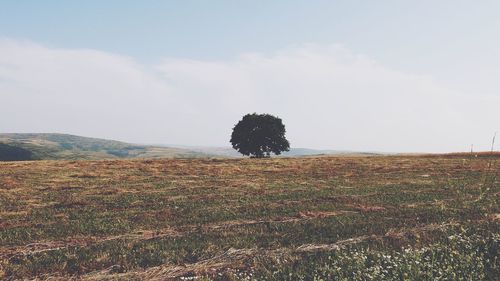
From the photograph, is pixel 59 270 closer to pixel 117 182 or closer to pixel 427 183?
pixel 117 182

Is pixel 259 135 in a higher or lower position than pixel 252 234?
higher

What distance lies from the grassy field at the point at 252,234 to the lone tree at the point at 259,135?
61.3 m

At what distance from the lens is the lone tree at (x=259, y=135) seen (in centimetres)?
8700

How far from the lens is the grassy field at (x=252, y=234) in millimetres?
9125

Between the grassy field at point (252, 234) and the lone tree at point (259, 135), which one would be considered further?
the lone tree at point (259, 135)

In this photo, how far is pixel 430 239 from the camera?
38.6 feet

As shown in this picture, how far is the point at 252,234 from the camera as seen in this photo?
43.3ft

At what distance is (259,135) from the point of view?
8662cm

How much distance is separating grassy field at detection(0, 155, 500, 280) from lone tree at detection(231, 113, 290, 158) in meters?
61.3

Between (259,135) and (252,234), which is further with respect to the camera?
(259,135)

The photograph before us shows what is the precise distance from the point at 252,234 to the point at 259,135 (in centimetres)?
7356

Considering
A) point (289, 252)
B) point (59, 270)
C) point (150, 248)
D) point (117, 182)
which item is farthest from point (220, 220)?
point (117, 182)

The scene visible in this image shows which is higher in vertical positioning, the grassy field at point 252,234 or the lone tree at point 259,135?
the lone tree at point 259,135

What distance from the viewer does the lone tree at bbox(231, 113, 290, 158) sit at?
8700 cm
